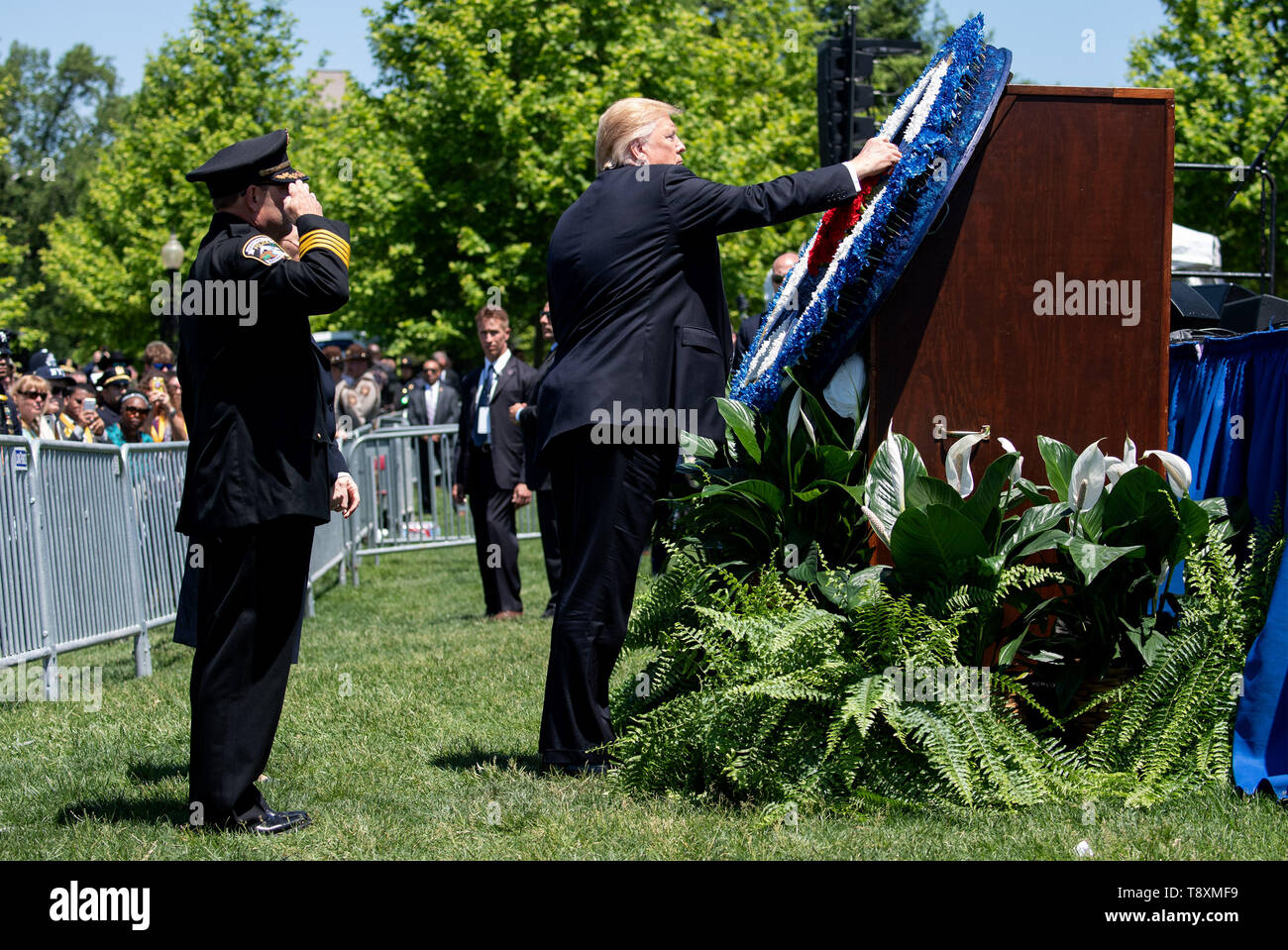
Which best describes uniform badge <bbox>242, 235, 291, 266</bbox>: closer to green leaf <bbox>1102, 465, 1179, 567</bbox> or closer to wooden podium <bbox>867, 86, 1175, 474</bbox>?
wooden podium <bbox>867, 86, 1175, 474</bbox>

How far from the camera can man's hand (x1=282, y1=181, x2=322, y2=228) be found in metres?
4.49

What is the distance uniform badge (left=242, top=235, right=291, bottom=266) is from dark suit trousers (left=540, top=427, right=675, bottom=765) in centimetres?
116

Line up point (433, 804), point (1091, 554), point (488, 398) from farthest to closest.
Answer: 1. point (488, 398)
2. point (433, 804)
3. point (1091, 554)

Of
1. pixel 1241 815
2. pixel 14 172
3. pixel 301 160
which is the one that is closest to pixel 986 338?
pixel 1241 815

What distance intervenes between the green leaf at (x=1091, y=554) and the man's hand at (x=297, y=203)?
2640mm

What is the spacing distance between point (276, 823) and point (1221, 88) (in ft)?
87.0

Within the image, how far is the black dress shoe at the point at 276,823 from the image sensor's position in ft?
14.2

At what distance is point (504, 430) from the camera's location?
10.2 m

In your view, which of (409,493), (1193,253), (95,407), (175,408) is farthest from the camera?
(409,493)

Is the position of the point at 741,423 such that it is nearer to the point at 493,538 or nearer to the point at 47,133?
the point at 493,538

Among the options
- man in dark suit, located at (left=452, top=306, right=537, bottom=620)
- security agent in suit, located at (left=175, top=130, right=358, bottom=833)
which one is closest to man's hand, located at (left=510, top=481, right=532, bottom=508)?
man in dark suit, located at (left=452, top=306, right=537, bottom=620)

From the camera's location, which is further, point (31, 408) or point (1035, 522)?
point (31, 408)

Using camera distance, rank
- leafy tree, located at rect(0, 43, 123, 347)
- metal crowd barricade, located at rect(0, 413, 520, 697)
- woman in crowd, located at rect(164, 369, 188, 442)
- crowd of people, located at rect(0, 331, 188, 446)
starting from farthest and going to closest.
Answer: leafy tree, located at rect(0, 43, 123, 347), woman in crowd, located at rect(164, 369, 188, 442), crowd of people, located at rect(0, 331, 188, 446), metal crowd barricade, located at rect(0, 413, 520, 697)

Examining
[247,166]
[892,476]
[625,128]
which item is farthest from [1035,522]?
[247,166]
